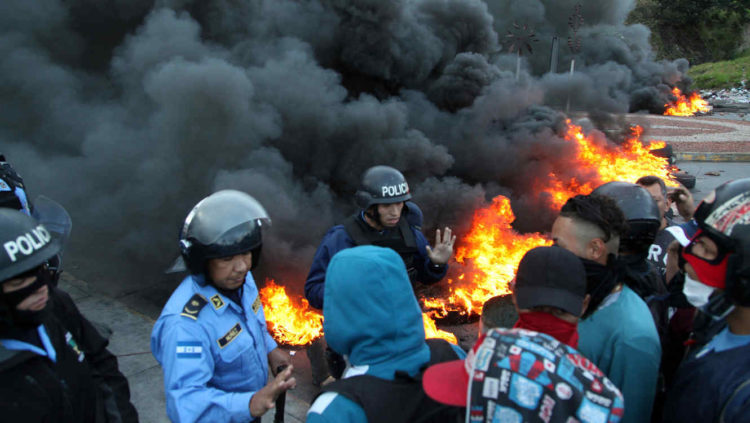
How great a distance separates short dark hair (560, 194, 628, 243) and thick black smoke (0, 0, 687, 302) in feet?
15.6

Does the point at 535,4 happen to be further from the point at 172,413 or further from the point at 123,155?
the point at 172,413

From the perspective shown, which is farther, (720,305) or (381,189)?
(381,189)

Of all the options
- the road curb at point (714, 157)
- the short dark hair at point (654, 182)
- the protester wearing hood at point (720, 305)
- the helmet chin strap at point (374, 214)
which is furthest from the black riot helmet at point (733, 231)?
the road curb at point (714, 157)

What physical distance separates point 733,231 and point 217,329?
1.90 m

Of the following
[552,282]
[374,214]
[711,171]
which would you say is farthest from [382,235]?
[711,171]

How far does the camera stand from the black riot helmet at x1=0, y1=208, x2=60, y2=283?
146 centimetres

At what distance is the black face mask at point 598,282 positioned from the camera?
5.84ft

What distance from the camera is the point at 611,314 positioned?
1.72 m

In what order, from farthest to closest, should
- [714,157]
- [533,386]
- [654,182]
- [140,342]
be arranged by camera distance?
[714,157] < [140,342] < [654,182] < [533,386]

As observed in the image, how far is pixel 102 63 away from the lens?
9508 mm

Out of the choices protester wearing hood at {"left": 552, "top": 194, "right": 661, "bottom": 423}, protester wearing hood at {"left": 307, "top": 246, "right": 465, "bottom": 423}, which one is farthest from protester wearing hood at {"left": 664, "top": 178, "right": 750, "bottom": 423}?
protester wearing hood at {"left": 307, "top": 246, "right": 465, "bottom": 423}

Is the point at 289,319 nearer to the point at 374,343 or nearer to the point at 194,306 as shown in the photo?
the point at 194,306


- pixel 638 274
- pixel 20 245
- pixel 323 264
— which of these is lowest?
pixel 323 264

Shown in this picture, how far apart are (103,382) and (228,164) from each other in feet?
19.4
